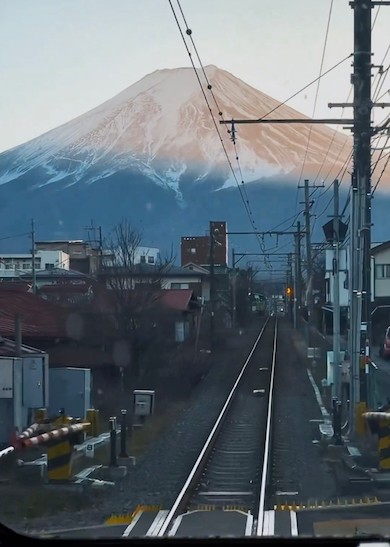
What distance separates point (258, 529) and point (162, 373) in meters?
15.4

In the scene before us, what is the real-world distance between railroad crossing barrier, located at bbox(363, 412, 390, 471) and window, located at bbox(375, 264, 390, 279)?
23935mm

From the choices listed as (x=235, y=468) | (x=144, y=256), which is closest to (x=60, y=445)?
(x=235, y=468)

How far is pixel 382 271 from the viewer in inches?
1309

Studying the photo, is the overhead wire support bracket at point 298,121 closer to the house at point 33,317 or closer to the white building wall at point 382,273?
the house at point 33,317

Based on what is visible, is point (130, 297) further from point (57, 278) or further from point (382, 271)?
point (382, 271)

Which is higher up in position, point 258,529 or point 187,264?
point 187,264

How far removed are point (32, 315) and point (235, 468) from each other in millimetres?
11031

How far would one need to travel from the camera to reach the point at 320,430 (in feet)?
38.3

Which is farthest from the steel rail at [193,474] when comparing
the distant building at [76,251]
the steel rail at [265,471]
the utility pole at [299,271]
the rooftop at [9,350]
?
the distant building at [76,251]

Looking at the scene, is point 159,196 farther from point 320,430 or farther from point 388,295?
Result: point 320,430

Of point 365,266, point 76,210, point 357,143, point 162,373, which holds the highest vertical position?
point 76,210

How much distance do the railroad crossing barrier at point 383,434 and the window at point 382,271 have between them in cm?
2393

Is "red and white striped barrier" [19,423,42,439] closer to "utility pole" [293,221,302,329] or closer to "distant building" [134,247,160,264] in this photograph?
"distant building" [134,247,160,264]

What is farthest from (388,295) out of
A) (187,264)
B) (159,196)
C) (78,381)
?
(159,196)
